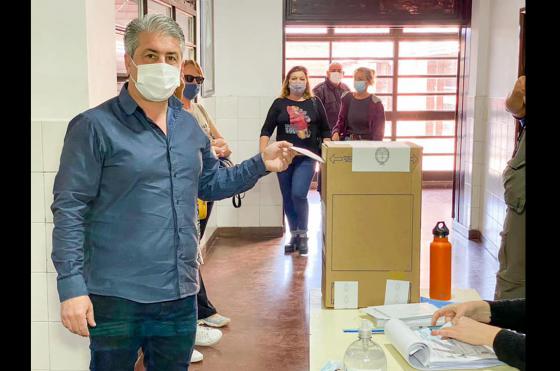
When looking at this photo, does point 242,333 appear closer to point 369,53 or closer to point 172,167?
point 172,167

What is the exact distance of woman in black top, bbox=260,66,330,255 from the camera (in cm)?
558

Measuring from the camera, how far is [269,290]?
15.5 feet

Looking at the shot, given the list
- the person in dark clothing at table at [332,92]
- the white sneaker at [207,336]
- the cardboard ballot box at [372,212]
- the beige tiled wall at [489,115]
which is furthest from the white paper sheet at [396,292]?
the person in dark clothing at table at [332,92]

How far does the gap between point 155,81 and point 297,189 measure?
3.62 meters

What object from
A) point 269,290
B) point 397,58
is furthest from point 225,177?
point 397,58

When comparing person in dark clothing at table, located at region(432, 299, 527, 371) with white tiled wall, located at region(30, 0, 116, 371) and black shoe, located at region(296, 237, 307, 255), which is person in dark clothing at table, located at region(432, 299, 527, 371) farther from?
black shoe, located at region(296, 237, 307, 255)

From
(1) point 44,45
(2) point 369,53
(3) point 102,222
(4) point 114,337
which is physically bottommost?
(4) point 114,337

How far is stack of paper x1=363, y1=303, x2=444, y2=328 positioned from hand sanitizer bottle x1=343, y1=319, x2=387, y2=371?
34 centimetres

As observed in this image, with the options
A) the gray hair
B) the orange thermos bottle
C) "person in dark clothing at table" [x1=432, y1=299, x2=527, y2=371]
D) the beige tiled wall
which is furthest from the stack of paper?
the beige tiled wall
